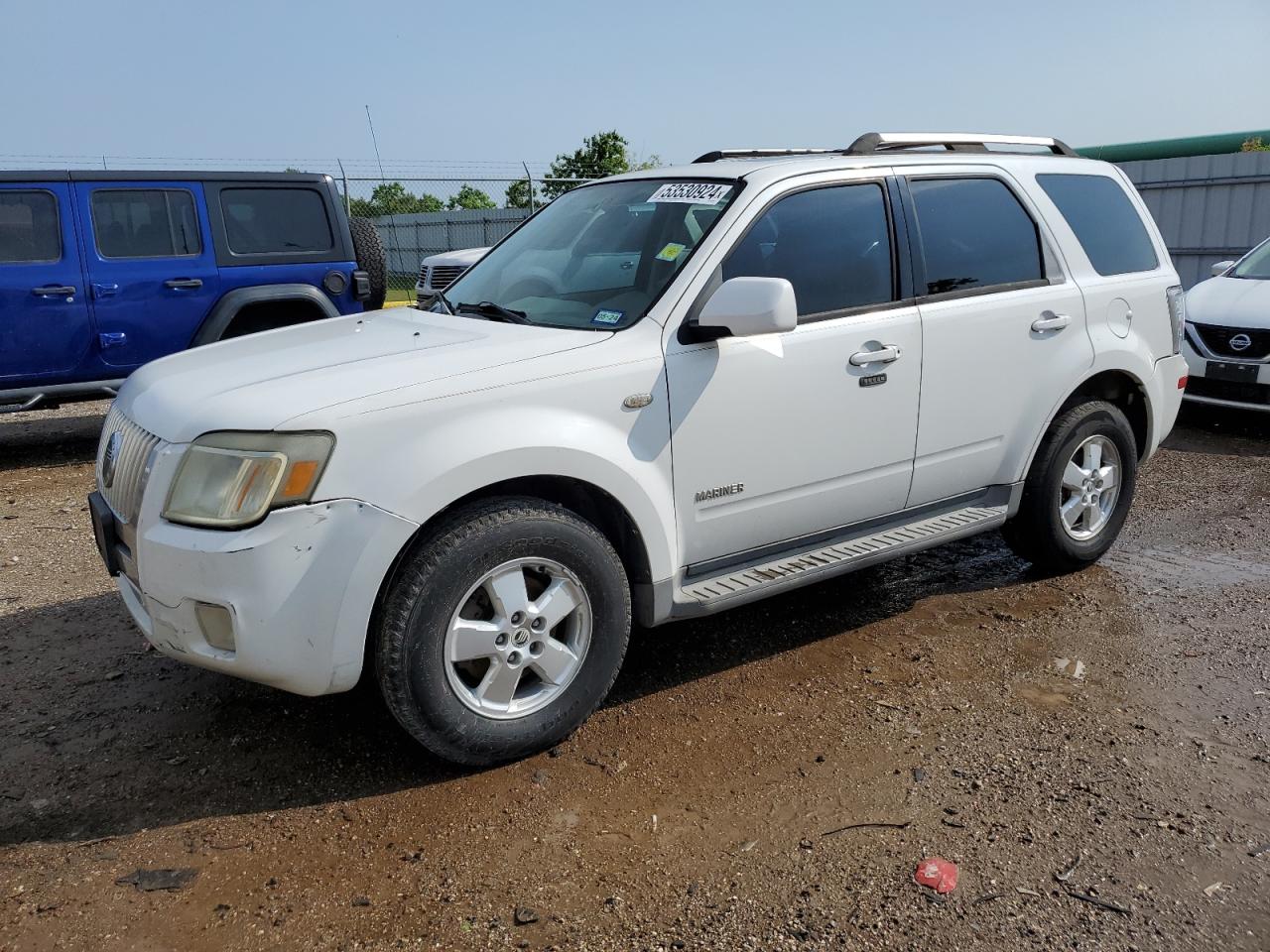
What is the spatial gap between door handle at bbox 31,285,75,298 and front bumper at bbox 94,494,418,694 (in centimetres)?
509

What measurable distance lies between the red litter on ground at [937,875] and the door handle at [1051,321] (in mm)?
2488

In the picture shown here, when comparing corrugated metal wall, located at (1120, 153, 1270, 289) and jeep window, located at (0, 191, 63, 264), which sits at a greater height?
jeep window, located at (0, 191, 63, 264)

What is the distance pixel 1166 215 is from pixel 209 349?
49.4 feet

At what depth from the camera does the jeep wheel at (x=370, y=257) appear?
28.3 feet

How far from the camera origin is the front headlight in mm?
2904

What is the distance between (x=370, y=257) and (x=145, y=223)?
1695 millimetres

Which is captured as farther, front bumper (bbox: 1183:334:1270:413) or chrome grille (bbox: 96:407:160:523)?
front bumper (bbox: 1183:334:1270:413)

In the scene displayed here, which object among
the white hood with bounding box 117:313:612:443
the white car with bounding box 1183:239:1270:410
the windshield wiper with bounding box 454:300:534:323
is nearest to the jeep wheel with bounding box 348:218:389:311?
the windshield wiper with bounding box 454:300:534:323

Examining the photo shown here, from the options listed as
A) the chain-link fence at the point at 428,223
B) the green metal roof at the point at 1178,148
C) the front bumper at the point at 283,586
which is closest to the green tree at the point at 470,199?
the chain-link fence at the point at 428,223

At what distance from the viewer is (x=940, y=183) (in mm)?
4430

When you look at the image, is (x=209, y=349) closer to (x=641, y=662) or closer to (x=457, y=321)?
(x=457, y=321)

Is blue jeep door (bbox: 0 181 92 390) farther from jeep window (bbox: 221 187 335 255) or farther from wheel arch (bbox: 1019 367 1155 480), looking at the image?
wheel arch (bbox: 1019 367 1155 480)

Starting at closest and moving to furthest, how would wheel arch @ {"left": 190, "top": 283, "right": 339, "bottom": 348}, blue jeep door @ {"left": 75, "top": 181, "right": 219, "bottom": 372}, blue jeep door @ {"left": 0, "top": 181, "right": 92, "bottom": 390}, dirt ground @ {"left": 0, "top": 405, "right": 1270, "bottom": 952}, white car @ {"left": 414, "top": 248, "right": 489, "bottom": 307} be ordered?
1. dirt ground @ {"left": 0, "top": 405, "right": 1270, "bottom": 952}
2. blue jeep door @ {"left": 0, "top": 181, "right": 92, "bottom": 390}
3. blue jeep door @ {"left": 75, "top": 181, "right": 219, "bottom": 372}
4. wheel arch @ {"left": 190, "top": 283, "right": 339, "bottom": 348}
5. white car @ {"left": 414, "top": 248, "right": 489, "bottom": 307}

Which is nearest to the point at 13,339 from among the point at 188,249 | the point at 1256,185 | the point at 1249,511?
the point at 188,249
